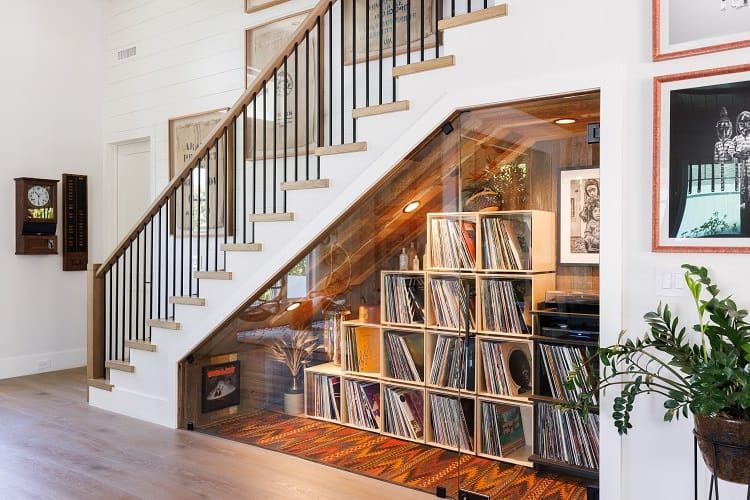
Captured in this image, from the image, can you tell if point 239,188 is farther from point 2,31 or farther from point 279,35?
point 2,31

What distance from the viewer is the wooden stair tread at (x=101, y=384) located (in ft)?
15.7

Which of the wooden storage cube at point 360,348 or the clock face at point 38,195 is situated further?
the clock face at point 38,195

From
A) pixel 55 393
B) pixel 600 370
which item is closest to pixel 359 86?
pixel 600 370

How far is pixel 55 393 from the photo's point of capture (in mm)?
5297

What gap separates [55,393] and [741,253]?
16.4 ft

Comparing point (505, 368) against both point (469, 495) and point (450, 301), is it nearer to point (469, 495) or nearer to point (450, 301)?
point (450, 301)

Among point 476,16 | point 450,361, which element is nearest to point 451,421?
point 450,361

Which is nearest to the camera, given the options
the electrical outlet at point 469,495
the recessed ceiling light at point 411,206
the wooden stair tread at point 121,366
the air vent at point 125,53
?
the electrical outlet at point 469,495

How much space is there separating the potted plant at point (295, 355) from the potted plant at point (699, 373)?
1.59 m

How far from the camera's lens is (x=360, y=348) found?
358 centimetres

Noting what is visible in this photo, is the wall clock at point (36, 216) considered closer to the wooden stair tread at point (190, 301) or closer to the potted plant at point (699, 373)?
the wooden stair tread at point (190, 301)

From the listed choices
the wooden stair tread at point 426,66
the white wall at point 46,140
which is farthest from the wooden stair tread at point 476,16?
the white wall at point 46,140

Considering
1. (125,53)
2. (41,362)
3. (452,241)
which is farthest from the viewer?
(125,53)

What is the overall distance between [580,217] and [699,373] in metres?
0.82
